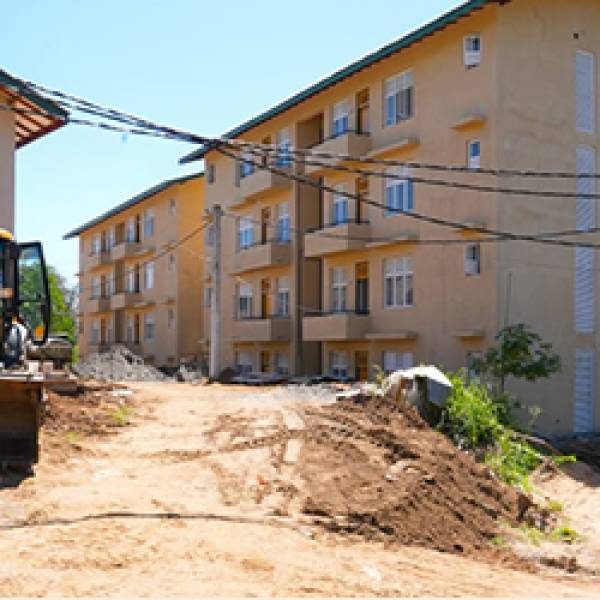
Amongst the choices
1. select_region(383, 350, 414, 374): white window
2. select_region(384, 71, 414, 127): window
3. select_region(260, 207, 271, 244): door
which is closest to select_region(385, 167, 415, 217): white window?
select_region(384, 71, 414, 127): window

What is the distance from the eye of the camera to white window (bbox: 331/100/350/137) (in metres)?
32.2

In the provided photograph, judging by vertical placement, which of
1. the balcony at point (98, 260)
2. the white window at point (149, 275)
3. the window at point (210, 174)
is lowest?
the white window at point (149, 275)

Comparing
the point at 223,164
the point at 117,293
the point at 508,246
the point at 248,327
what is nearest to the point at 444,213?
the point at 508,246

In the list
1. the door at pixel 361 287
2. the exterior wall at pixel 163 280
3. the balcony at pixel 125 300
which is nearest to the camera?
Answer: the door at pixel 361 287

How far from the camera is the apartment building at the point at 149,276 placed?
153 feet

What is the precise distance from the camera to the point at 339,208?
107ft

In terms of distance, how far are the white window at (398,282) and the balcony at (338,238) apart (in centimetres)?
125

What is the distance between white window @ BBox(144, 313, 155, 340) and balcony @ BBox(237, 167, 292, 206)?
1382 centimetres

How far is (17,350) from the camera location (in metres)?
12.4

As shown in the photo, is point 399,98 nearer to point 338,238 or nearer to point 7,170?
point 338,238

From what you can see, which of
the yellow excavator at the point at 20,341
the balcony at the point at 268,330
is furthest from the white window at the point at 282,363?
the yellow excavator at the point at 20,341

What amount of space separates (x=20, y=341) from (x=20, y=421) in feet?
4.54

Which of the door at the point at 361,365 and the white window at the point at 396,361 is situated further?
the door at the point at 361,365

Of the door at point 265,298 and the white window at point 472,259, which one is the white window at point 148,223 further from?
the white window at point 472,259
